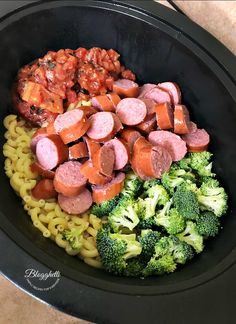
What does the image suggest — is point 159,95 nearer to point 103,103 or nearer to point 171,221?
point 103,103

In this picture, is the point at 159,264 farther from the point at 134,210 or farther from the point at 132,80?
the point at 132,80

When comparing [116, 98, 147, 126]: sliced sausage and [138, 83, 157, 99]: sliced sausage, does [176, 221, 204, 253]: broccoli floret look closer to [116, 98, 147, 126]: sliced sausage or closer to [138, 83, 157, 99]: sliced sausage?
[116, 98, 147, 126]: sliced sausage

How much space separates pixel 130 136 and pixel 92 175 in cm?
34

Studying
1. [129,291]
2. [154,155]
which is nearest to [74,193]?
[154,155]

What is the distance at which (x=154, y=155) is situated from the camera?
223cm

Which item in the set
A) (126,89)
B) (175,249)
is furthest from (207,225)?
(126,89)

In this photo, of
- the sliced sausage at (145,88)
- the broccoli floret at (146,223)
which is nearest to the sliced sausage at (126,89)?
the sliced sausage at (145,88)

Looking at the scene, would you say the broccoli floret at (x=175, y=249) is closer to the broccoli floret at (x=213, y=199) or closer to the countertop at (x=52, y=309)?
the broccoli floret at (x=213, y=199)

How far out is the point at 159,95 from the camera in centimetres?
260

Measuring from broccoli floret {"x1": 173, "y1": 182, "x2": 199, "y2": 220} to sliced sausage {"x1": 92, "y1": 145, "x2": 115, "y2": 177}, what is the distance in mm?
371

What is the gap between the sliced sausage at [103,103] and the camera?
2.45m

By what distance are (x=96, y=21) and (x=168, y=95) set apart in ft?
2.22

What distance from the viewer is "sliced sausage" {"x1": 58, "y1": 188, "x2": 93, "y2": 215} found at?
223 cm

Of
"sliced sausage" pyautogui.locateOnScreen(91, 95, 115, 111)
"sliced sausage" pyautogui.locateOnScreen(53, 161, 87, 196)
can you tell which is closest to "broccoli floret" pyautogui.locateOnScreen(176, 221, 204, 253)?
"sliced sausage" pyautogui.locateOnScreen(53, 161, 87, 196)
